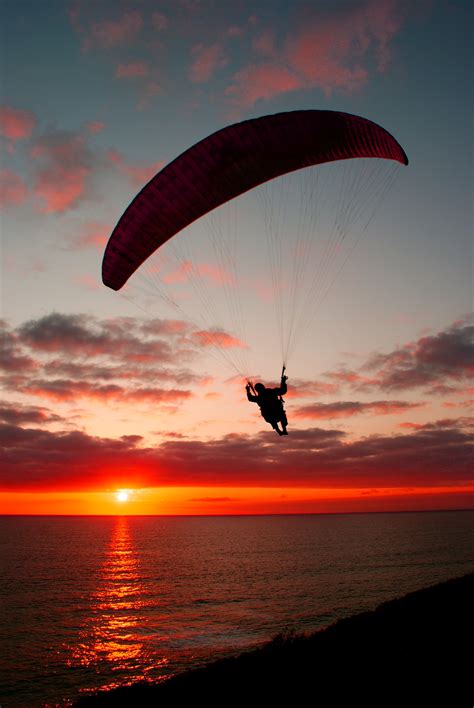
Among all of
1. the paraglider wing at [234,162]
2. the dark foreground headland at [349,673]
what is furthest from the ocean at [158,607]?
the paraglider wing at [234,162]

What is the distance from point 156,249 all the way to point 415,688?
13.1 m

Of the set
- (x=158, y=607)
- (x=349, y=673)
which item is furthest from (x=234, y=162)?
(x=158, y=607)

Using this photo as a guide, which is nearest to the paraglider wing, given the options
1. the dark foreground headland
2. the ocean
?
the dark foreground headland

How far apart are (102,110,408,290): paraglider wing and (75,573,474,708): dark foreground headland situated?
12406mm

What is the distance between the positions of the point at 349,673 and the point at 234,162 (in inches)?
536

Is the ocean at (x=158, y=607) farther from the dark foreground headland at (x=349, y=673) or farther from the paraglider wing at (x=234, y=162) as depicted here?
the paraglider wing at (x=234, y=162)

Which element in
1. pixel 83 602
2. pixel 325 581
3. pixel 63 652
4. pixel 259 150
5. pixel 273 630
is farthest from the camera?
pixel 325 581

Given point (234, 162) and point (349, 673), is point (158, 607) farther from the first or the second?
point (234, 162)

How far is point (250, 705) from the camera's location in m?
11.8

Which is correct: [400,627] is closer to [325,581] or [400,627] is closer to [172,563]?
[325,581]

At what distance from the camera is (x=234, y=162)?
12.9 metres

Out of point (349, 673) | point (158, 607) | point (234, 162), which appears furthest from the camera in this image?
point (158, 607)

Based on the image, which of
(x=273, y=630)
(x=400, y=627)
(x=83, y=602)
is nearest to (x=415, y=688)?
(x=400, y=627)

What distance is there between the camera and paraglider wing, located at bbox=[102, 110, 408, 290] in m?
12.5
